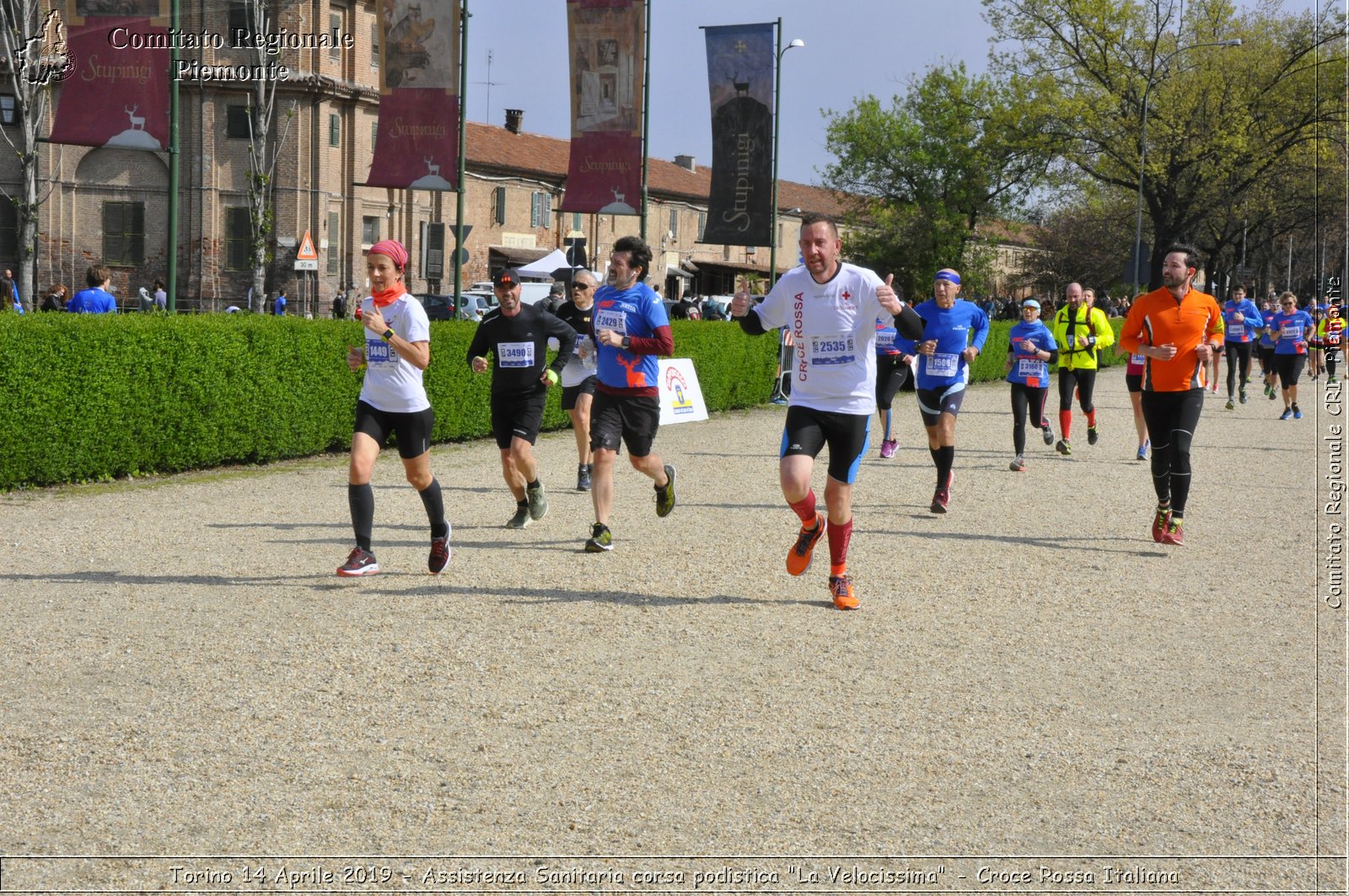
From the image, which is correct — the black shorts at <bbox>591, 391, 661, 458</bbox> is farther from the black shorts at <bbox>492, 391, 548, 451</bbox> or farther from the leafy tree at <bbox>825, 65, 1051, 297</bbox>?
the leafy tree at <bbox>825, 65, 1051, 297</bbox>

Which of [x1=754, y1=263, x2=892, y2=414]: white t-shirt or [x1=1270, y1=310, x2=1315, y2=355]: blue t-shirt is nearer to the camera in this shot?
[x1=754, y1=263, x2=892, y2=414]: white t-shirt

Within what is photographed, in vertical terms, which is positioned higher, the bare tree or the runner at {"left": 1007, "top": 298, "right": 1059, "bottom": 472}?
the bare tree

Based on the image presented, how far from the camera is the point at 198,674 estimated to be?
6.06 metres

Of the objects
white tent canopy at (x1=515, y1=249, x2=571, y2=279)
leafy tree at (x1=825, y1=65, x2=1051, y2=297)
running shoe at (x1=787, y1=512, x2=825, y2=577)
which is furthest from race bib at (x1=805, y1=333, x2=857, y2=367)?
leafy tree at (x1=825, y1=65, x2=1051, y2=297)

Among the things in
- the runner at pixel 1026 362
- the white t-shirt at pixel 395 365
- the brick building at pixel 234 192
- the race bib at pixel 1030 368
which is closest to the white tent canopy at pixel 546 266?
the brick building at pixel 234 192

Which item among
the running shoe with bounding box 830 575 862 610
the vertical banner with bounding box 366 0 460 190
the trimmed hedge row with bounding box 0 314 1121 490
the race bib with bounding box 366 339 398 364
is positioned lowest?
the running shoe with bounding box 830 575 862 610

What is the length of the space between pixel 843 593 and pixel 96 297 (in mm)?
11977

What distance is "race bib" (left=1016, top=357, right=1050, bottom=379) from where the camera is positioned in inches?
599

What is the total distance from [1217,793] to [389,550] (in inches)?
229

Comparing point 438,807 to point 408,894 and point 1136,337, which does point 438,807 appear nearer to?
point 408,894

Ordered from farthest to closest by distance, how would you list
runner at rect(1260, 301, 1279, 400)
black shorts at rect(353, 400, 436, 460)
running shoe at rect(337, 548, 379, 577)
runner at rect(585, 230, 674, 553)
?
runner at rect(1260, 301, 1279, 400), runner at rect(585, 230, 674, 553), running shoe at rect(337, 548, 379, 577), black shorts at rect(353, 400, 436, 460)

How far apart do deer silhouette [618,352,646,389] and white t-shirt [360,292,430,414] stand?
5.60 feet

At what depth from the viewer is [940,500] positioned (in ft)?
38.5

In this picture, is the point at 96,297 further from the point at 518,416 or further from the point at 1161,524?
the point at 1161,524
